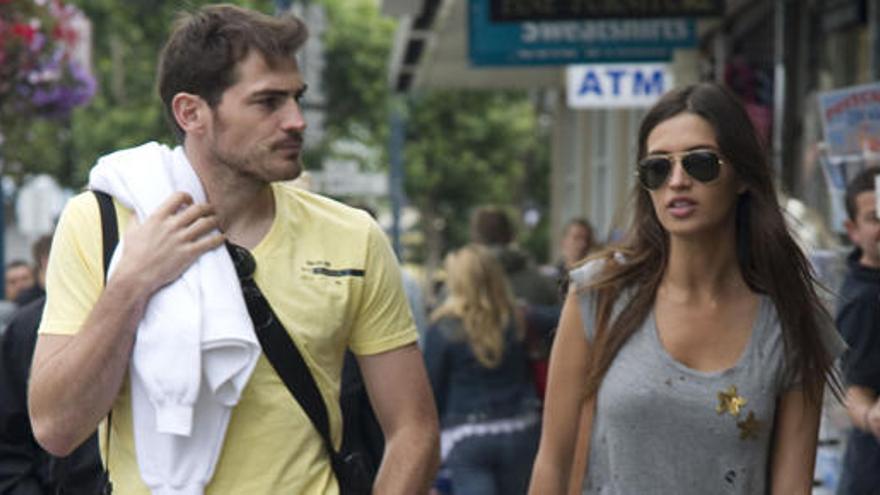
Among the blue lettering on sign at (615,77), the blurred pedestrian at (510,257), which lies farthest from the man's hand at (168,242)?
the blue lettering on sign at (615,77)

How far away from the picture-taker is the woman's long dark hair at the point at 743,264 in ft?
14.6

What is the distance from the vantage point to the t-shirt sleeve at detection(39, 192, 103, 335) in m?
3.80

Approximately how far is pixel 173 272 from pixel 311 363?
342mm

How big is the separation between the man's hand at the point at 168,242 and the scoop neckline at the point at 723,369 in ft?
3.72

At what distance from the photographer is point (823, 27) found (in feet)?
40.2

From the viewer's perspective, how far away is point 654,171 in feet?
14.8

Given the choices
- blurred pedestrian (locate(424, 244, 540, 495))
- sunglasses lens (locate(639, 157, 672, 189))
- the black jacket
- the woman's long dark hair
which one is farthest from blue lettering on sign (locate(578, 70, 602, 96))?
sunglasses lens (locate(639, 157, 672, 189))

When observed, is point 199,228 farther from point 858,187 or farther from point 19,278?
point 19,278

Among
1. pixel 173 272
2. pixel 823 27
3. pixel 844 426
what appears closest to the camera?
pixel 173 272

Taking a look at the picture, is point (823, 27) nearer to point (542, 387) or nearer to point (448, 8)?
point (542, 387)

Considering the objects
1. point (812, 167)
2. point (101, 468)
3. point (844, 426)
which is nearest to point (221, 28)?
point (101, 468)

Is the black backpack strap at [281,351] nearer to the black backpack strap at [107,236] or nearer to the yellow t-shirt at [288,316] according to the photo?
the yellow t-shirt at [288,316]

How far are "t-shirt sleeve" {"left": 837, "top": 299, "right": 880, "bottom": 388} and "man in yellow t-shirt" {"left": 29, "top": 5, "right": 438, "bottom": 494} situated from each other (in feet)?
7.71

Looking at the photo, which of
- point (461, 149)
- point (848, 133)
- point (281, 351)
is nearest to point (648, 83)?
point (848, 133)
